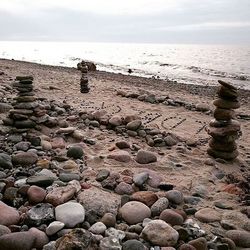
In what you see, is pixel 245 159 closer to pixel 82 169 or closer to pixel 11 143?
pixel 82 169

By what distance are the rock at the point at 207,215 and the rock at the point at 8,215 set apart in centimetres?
205

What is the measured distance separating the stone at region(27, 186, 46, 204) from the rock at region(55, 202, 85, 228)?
1.14 feet

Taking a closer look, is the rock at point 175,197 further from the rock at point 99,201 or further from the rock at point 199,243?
the rock at point 199,243

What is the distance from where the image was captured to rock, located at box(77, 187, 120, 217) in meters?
3.78

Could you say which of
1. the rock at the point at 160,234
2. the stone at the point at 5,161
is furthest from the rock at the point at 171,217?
the stone at the point at 5,161

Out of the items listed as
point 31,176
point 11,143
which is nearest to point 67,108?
point 11,143

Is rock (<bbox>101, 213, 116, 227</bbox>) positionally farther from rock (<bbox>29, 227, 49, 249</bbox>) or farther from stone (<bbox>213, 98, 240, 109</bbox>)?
stone (<bbox>213, 98, 240, 109</bbox>)

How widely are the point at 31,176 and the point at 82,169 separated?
894mm

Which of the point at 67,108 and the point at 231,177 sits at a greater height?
the point at 67,108

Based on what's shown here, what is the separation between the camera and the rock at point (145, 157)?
557 cm

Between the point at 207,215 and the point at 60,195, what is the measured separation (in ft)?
5.73

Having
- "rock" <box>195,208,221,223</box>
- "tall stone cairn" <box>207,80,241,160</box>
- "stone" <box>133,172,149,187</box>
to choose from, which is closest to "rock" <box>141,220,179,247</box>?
"rock" <box>195,208,221,223</box>

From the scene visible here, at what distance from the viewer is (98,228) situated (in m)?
3.39

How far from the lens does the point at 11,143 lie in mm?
5676
